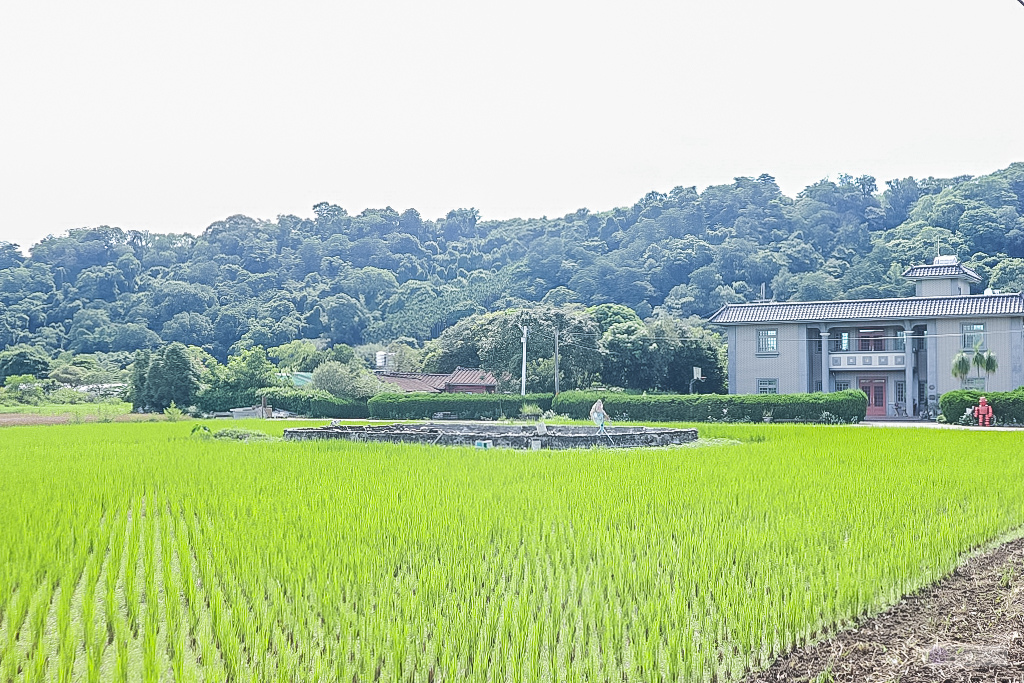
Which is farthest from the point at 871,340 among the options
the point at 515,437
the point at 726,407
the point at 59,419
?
the point at 59,419

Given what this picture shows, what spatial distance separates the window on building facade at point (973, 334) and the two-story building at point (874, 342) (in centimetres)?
4

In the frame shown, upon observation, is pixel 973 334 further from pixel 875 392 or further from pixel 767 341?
pixel 767 341

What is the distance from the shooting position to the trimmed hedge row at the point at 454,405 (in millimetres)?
37688

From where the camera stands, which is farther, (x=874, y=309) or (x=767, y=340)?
(x=767, y=340)

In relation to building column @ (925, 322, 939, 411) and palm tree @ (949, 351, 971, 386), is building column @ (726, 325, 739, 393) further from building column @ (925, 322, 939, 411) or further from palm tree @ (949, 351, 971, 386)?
palm tree @ (949, 351, 971, 386)

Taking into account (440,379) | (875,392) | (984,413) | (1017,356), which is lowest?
(984,413)

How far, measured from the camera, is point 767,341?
132 feet

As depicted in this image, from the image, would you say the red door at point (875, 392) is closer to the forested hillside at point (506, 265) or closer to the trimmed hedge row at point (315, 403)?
the forested hillside at point (506, 265)

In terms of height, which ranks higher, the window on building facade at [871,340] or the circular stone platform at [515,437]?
the window on building facade at [871,340]

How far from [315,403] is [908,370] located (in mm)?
24868

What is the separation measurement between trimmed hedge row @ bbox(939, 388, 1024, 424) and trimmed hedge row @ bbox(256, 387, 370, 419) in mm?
22823

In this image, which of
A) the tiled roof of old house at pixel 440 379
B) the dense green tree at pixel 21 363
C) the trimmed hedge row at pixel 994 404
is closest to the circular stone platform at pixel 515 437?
the trimmed hedge row at pixel 994 404

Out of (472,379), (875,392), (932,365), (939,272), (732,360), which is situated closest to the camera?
(932,365)

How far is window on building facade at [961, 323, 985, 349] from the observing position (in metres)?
36.8
